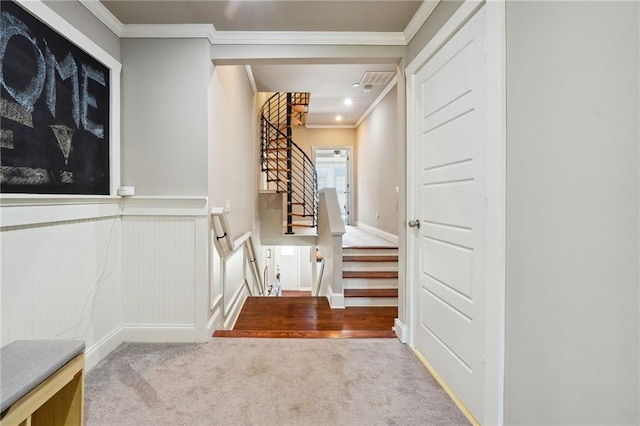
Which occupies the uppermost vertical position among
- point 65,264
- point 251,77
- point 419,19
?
point 251,77

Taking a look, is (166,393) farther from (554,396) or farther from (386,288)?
(386,288)

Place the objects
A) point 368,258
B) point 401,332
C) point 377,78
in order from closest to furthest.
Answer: point 401,332 < point 368,258 < point 377,78

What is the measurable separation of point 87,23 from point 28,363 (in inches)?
79.4

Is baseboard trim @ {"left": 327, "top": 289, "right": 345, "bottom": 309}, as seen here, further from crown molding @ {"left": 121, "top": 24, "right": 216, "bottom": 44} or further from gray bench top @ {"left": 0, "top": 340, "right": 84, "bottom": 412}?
crown molding @ {"left": 121, "top": 24, "right": 216, "bottom": 44}

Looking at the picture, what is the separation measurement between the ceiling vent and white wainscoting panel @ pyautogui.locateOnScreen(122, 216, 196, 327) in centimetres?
330

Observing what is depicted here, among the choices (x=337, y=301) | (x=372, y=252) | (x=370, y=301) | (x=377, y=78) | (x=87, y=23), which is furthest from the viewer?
(x=377, y=78)

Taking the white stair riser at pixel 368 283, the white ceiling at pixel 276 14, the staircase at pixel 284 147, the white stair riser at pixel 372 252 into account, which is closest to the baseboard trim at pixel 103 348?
the white ceiling at pixel 276 14

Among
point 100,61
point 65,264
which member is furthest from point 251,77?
point 65,264

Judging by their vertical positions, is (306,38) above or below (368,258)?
above

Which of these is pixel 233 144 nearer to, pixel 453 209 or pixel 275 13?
pixel 275 13

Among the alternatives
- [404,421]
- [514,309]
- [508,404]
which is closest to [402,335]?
[404,421]

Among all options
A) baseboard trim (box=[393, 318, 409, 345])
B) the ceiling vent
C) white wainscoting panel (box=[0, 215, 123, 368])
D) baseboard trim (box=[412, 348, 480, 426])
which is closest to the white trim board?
the ceiling vent

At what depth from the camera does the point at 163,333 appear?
2318 millimetres

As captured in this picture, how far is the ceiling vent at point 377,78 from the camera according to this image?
4191 millimetres
